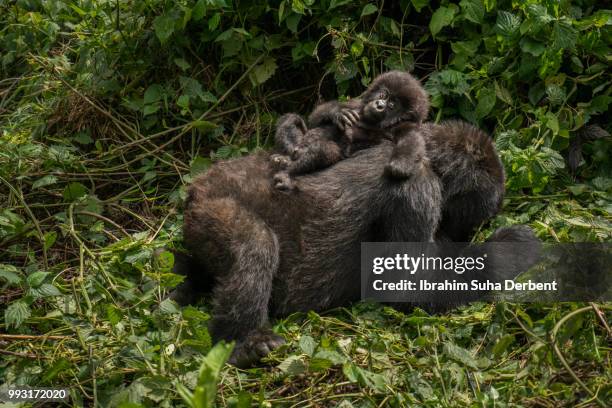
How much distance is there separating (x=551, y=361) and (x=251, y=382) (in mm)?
1455

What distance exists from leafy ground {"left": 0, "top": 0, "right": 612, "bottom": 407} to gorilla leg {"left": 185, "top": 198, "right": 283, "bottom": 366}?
0.60 feet

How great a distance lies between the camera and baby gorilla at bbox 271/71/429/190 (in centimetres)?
511

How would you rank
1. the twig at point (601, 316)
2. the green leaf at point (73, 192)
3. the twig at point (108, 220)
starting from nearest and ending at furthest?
the twig at point (601, 316), the twig at point (108, 220), the green leaf at point (73, 192)

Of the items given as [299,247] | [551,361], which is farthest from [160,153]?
[551,361]

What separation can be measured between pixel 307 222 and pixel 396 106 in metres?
0.99

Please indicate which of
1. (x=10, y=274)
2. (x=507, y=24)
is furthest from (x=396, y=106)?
(x=10, y=274)

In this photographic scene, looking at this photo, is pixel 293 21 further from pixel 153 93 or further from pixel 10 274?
pixel 10 274

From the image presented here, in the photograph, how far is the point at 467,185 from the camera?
503cm

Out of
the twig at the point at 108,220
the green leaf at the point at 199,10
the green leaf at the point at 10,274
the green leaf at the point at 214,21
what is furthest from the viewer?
the green leaf at the point at 214,21

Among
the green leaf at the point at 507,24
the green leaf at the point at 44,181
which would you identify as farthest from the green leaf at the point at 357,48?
the green leaf at the point at 44,181

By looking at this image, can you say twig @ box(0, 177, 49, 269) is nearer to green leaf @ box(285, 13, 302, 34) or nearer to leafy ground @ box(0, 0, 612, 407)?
leafy ground @ box(0, 0, 612, 407)

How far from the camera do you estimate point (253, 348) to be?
4.33m

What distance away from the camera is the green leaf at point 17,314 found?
425 centimetres

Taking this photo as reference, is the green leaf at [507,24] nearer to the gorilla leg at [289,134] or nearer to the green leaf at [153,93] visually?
Answer: the gorilla leg at [289,134]
